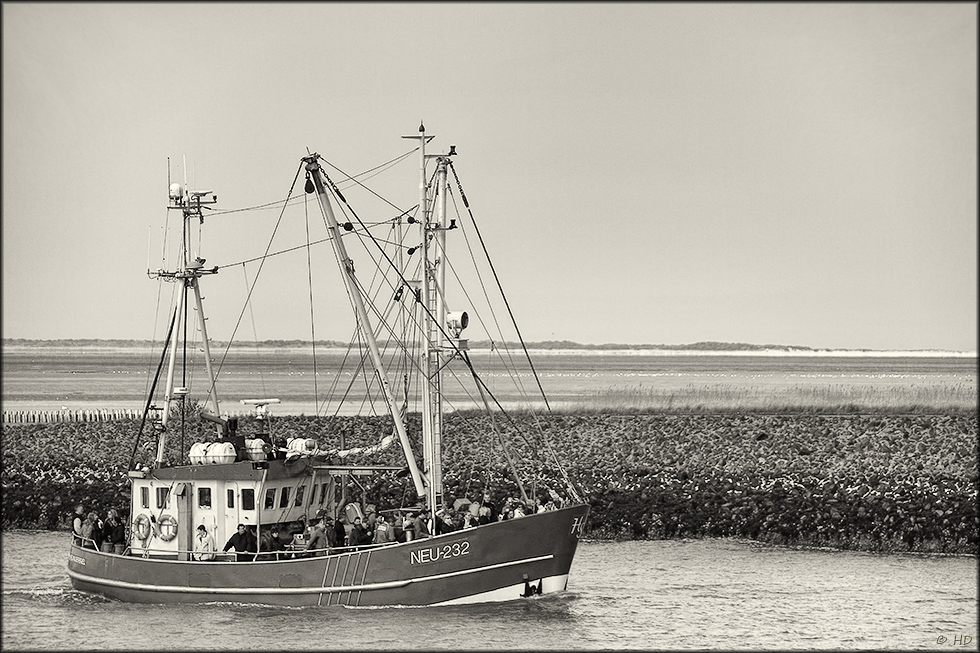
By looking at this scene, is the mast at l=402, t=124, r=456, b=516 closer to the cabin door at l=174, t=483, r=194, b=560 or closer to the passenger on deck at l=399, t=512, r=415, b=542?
the passenger on deck at l=399, t=512, r=415, b=542

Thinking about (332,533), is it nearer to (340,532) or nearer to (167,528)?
(340,532)

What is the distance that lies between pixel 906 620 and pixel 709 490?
13.0 meters

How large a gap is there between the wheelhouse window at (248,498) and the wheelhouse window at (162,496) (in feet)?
7.73

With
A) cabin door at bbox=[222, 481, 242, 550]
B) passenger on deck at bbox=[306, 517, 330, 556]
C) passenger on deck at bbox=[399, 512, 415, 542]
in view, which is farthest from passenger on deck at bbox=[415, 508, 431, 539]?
cabin door at bbox=[222, 481, 242, 550]

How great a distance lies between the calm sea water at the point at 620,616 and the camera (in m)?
30.4

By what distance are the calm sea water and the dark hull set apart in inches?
13.4

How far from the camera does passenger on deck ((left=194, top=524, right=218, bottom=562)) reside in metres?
34.5

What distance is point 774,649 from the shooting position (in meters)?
29.9

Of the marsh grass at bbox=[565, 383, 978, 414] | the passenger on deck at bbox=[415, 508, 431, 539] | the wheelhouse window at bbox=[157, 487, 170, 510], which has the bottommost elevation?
the passenger on deck at bbox=[415, 508, 431, 539]

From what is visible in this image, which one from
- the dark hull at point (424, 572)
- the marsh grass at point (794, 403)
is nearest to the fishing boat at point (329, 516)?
the dark hull at point (424, 572)

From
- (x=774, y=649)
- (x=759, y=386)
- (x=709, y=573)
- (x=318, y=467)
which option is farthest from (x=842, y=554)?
(x=759, y=386)

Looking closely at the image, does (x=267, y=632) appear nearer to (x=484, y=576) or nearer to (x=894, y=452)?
(x=484, y=576)

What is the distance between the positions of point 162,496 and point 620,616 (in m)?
12.1

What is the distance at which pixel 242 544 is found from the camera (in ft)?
110
